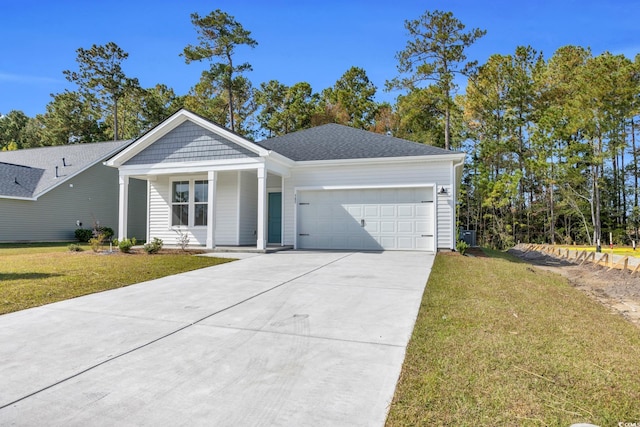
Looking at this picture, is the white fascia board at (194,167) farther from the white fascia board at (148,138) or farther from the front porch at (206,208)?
the front porch at (206,208)

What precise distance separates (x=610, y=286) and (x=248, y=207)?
34.9 feet

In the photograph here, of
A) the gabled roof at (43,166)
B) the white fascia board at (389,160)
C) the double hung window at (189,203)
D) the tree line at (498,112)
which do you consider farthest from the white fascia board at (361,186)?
the tree line at (498,112)

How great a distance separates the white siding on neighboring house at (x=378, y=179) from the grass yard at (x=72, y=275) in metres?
4.38

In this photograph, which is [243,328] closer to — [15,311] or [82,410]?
[82,410]

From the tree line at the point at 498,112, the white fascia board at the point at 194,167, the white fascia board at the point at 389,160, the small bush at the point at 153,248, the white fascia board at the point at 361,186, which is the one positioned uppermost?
the tree line at the point at 498,112

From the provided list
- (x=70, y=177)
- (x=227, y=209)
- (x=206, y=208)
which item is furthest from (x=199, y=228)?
(x=70, y=177)

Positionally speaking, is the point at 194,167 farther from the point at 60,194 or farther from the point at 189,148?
the point at 60,194

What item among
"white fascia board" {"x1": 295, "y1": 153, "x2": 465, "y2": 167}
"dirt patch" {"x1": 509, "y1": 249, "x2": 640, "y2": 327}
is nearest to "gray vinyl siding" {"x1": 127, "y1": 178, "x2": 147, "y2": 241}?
"white fascia board" {"x1": 295, "y1": 153, "x2": 465, "y2": 167}

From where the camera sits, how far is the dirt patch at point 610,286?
5895mm

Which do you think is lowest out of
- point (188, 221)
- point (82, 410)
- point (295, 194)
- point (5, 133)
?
point (82, 410)

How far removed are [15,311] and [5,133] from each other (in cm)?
4522

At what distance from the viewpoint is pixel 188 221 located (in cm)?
1341

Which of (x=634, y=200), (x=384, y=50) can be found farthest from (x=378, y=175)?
(x=634, y=200)

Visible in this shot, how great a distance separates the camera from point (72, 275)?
6.64 metres
